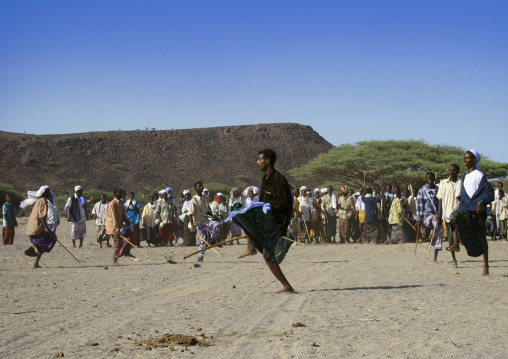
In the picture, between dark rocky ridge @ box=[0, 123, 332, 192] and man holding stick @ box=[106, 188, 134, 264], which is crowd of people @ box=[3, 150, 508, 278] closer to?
man holding stick @ box=[106, 188, 134, 264]

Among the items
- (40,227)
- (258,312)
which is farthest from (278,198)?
(40,227)

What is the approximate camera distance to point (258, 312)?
22.9ft

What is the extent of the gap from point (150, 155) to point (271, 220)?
308 ft

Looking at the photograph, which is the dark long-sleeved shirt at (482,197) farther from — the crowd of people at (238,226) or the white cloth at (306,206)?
the white cloth at (306,206)

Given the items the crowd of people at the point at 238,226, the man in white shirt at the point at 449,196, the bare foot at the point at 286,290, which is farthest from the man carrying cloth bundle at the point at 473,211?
the bare foot at the point at 286,290

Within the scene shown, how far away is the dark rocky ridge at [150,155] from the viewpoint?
285 ft

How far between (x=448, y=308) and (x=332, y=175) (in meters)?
41.9

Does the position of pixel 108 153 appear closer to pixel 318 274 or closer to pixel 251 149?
pixel 251 149

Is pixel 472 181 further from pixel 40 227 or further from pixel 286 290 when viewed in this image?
pixel 40 227

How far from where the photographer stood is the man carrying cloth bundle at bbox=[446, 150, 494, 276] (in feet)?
33.5

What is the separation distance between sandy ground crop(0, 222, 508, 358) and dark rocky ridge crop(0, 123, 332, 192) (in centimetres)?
7293

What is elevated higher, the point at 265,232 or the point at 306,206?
the point at 306,206

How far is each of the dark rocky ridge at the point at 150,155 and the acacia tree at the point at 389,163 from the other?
44569 millimetres

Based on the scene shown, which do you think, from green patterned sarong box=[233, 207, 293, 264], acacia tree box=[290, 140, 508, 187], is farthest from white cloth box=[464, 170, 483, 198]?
acacia tree box=[290, 140, 508, 187]
